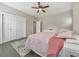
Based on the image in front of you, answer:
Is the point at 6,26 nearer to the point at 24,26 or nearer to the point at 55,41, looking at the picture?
the point at 24,26

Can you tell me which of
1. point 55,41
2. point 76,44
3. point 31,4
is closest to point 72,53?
point 76,44

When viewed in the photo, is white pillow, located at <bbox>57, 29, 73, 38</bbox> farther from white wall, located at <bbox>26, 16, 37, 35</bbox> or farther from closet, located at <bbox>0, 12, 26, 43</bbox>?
closet, located at <bbox>0, 12, 26, 43</bbox>

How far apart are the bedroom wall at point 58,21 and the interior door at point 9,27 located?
1.32 feet

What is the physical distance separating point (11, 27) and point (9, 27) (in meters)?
0.03

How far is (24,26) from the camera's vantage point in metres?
1.28

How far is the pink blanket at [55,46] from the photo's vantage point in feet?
3.58

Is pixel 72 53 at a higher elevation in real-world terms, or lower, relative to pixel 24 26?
lower

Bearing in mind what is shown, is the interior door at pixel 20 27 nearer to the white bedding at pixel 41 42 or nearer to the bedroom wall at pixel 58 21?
the white bedding at pixel 41 42

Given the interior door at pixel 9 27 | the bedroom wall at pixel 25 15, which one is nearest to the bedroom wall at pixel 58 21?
the bedroom wall at pixel 25 15

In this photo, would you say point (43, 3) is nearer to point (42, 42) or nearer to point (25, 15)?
point (25, 15)

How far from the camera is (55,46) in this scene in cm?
112

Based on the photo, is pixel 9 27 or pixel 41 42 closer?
pixel 9 27

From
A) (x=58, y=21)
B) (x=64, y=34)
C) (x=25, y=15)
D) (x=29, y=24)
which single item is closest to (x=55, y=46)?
(x=64, y=34)

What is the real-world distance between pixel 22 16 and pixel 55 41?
1.86 feet
